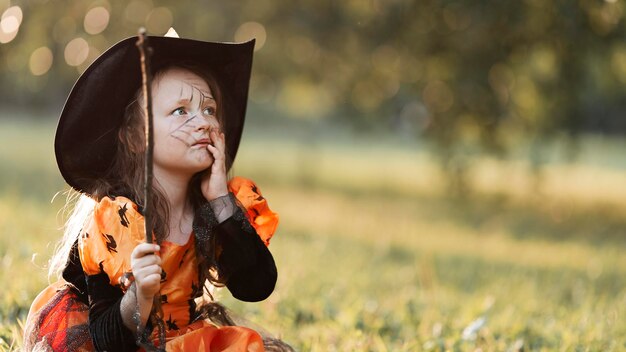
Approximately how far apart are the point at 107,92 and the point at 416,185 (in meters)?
12.9

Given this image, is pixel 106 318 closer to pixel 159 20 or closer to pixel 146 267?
pixel 146 267

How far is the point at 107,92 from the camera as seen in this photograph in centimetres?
262

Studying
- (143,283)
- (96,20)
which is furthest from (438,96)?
(143,283)

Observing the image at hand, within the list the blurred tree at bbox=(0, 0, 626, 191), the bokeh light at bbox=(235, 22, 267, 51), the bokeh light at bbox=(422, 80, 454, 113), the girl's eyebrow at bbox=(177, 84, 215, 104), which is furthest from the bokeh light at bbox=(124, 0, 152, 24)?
the girl's eyebrow at bbox=(177, 84, 215, 104)

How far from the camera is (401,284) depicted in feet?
19.5

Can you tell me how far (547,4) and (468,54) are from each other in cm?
173

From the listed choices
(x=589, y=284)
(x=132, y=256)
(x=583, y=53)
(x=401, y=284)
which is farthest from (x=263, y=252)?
(x=583, y=53)

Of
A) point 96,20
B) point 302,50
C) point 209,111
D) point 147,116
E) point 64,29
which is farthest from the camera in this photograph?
point 302,50

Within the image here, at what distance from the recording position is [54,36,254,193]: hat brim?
2578mm

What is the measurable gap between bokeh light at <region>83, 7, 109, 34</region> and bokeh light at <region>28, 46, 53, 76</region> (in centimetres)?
53

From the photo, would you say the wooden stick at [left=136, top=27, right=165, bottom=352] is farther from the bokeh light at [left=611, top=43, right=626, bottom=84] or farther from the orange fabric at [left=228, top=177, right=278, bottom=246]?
the bokeh light at [left=611, top=43, right=626, bottom=84]

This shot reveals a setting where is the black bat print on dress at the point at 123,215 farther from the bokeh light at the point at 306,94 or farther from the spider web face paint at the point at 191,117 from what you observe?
the bokeh light at the point at 306,94

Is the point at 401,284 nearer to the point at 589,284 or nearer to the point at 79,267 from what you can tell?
the point at 589,284

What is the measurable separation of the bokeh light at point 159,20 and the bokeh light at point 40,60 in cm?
126
